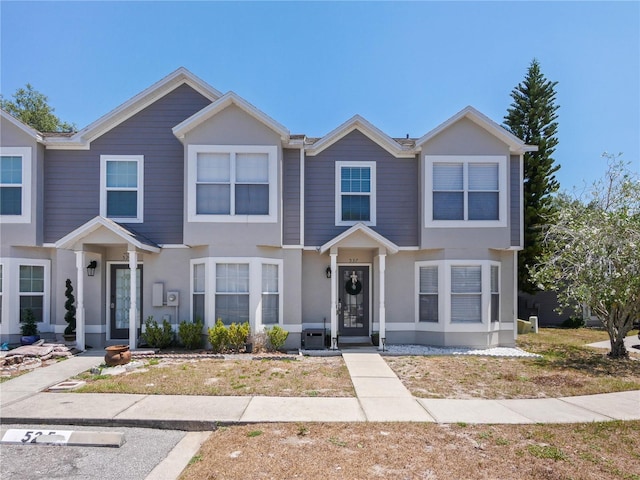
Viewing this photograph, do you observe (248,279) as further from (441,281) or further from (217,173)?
(441,281)

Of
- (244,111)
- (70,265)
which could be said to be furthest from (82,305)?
(244,111)

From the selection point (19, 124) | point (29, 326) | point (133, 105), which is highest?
point (133, 105)

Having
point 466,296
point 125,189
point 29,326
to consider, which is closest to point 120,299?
point 29,326

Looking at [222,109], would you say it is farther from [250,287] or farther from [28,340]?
[28,340]

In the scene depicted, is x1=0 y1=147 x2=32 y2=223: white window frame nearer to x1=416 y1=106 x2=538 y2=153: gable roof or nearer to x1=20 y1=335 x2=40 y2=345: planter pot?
x1=20 y1=335 x2=40 y2=345: planter pot

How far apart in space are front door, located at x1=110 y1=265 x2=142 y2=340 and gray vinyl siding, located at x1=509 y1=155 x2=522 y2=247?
Answer: 11134 mm

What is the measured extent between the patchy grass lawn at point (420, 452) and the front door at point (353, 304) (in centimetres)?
687

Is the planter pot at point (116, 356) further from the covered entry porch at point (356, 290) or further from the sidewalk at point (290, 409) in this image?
the covered entry porch at point (356, 290)

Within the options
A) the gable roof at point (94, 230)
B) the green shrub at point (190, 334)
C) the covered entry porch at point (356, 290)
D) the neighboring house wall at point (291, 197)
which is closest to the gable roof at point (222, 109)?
the neighboring house wall at point (291, 197)

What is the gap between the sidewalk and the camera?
6004 millimetres

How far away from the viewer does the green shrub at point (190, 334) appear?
1104 centimetres

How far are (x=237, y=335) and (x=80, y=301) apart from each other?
4.25 metres

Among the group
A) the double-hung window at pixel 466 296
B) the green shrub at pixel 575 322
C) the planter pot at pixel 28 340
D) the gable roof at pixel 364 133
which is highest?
the gable roof at pixel 364 133

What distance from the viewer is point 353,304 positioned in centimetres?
1272
